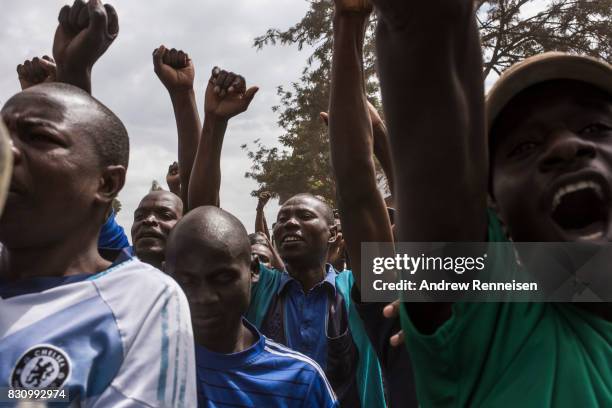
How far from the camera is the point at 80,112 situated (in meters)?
1.67

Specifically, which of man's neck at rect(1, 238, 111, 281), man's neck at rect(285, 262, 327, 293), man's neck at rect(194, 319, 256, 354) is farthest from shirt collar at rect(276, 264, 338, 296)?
man's neck at rect(1, 238, 111, 281)

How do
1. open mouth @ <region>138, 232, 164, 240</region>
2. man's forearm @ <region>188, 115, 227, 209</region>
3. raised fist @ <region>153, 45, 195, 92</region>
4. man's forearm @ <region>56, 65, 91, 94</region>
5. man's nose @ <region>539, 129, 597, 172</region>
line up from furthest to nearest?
open mouth @ <region>138, 232, 164, 240</region> → raised fist @ <region>153, 45, 195, 92</region> → man's forearm @ <region>188, 115, 227, 209</region> → man's forearm @ <region>56, 65, 91, 94</region> → man's nose @ <region>539, 129, 597, 172</region>

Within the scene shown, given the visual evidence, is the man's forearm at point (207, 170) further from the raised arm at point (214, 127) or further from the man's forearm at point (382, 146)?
the man's forearm at point (382, 146)

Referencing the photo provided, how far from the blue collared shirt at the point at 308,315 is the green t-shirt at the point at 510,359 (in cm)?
234

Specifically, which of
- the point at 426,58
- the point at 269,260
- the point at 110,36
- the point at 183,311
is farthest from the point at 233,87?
the point at 269,260

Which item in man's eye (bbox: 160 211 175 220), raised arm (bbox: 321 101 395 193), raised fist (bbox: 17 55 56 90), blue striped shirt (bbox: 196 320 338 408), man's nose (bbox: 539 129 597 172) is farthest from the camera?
man's eye (bbox: 160 211 175 220)

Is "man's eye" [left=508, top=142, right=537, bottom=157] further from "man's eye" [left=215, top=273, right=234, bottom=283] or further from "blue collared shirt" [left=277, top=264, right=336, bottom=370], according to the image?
"blue collared shirt" [left=277, top=264, right=336, bottom=370]

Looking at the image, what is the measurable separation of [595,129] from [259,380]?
149 centimetres

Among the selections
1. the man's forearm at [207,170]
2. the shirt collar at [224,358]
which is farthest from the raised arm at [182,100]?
the shirt collar at [224,358]

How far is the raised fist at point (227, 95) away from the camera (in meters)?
3.30

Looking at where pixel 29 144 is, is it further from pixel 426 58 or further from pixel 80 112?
pixel 426 58

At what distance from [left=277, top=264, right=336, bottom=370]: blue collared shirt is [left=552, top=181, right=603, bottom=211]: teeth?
237cm

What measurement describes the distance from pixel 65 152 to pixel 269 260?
182 inches

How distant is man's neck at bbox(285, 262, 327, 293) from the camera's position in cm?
416
